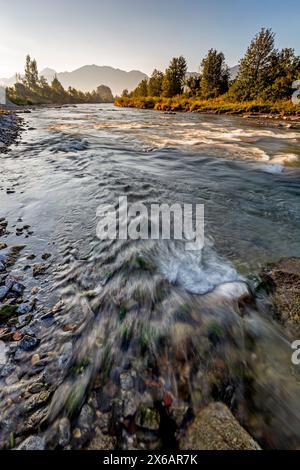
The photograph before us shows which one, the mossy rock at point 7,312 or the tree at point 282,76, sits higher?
the tree at point 282,76

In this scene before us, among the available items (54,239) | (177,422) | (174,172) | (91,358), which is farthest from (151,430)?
(174,172)

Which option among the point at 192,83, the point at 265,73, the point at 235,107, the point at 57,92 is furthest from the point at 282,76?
the point at 57,92

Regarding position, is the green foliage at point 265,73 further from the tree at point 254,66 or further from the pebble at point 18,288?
the pebble at point 18,288

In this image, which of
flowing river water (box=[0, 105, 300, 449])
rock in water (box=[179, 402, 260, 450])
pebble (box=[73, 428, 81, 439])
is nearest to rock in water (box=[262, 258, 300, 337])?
flowing river water (box=[0, 105, 300, 449])

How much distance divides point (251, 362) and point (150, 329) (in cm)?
93

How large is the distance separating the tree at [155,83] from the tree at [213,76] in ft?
52.3

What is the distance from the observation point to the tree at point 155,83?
5875cm

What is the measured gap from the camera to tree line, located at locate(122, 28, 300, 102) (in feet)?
107

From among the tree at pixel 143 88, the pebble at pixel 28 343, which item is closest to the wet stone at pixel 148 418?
the pebble at pixel 28 343

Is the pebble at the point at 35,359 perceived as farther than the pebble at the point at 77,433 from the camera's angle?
Yes

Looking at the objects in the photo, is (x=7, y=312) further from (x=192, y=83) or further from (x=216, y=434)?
(x=192, y=83)

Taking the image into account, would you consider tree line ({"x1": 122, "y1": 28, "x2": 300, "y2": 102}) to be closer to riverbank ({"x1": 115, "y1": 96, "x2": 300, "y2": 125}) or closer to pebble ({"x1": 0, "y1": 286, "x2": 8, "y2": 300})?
riverbank ({"x1": 115, "y1": 96, "x2": 300, "y2": 125})

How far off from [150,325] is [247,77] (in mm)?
48005

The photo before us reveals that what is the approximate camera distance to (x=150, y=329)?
2.27m
